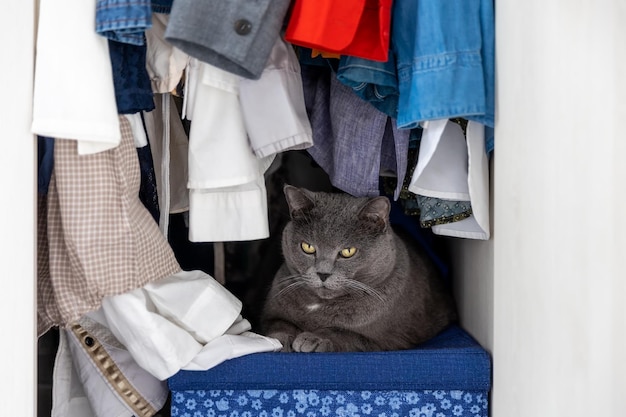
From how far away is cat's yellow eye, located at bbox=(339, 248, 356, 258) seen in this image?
182cm

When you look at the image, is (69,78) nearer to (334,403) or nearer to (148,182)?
(148,182)

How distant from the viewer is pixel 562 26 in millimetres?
1208

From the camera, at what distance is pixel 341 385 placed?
155 cm

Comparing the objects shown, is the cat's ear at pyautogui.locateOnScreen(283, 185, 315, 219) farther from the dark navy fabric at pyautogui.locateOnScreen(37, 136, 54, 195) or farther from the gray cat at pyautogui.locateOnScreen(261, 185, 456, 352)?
the dark navy fabric at pyautogui.locateOnScreen(37, 136, 54, 195)

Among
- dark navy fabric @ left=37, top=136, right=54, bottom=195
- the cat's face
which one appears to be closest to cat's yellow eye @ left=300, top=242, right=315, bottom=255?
the cat's face

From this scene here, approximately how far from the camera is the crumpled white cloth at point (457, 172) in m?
1.53

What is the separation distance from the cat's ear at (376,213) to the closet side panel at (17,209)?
813mm

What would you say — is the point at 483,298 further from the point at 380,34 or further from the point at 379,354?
the point at 380,34

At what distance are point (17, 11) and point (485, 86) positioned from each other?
0.90 meters

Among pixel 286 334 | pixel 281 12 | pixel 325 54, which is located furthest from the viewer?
pixel 286 334

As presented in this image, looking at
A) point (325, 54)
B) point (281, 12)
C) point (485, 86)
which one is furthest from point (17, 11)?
point (485, 86)

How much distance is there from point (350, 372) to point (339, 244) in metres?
0.38

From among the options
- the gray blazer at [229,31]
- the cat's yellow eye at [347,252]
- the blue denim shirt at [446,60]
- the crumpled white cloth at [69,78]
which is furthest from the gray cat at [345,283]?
the crumpled white cloth at [69,78]

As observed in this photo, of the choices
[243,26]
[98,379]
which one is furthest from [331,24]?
[98,379]
